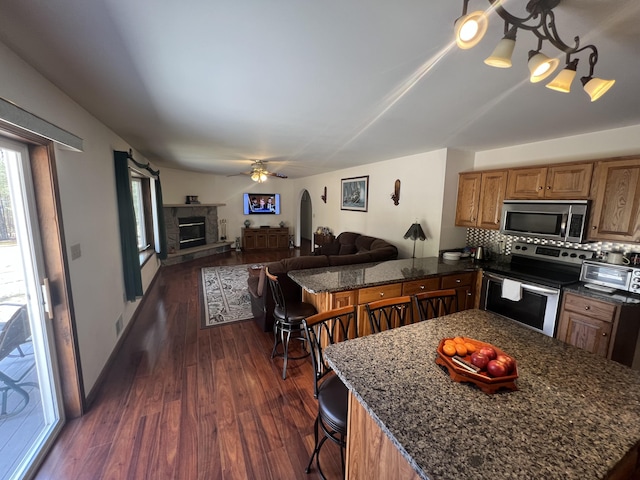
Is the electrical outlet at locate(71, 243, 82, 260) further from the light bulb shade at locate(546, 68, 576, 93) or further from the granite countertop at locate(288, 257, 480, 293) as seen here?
the light bulb shade at locate(546, 68, 576, 93)

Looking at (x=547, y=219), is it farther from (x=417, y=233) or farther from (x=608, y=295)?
(x=417, y=233)

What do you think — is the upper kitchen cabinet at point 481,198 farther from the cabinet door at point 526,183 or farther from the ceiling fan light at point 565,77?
the ceiling fan light at point 565,77

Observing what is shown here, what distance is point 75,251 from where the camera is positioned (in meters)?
2.00

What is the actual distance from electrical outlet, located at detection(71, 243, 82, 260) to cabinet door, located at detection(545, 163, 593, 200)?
4364 mm

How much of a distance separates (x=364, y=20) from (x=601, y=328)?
304cm

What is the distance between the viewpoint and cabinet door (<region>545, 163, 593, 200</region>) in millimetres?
2506

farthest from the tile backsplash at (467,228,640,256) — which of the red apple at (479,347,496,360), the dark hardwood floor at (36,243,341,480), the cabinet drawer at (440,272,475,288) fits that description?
the dark hardwood floor at (36,243,341,480)

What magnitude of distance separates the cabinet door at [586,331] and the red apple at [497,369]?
1.74 meters

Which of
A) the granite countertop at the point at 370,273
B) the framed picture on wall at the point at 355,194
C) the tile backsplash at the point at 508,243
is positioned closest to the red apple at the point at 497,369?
the granite countertop at the point at 370,273

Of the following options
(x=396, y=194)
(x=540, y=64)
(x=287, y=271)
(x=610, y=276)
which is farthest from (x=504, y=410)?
(x=396, y=194)

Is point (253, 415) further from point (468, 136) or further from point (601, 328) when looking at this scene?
point (468, 136)

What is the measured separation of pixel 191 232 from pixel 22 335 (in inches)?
228

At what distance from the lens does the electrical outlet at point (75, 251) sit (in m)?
1.96

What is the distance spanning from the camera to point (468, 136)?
292 centimetres
